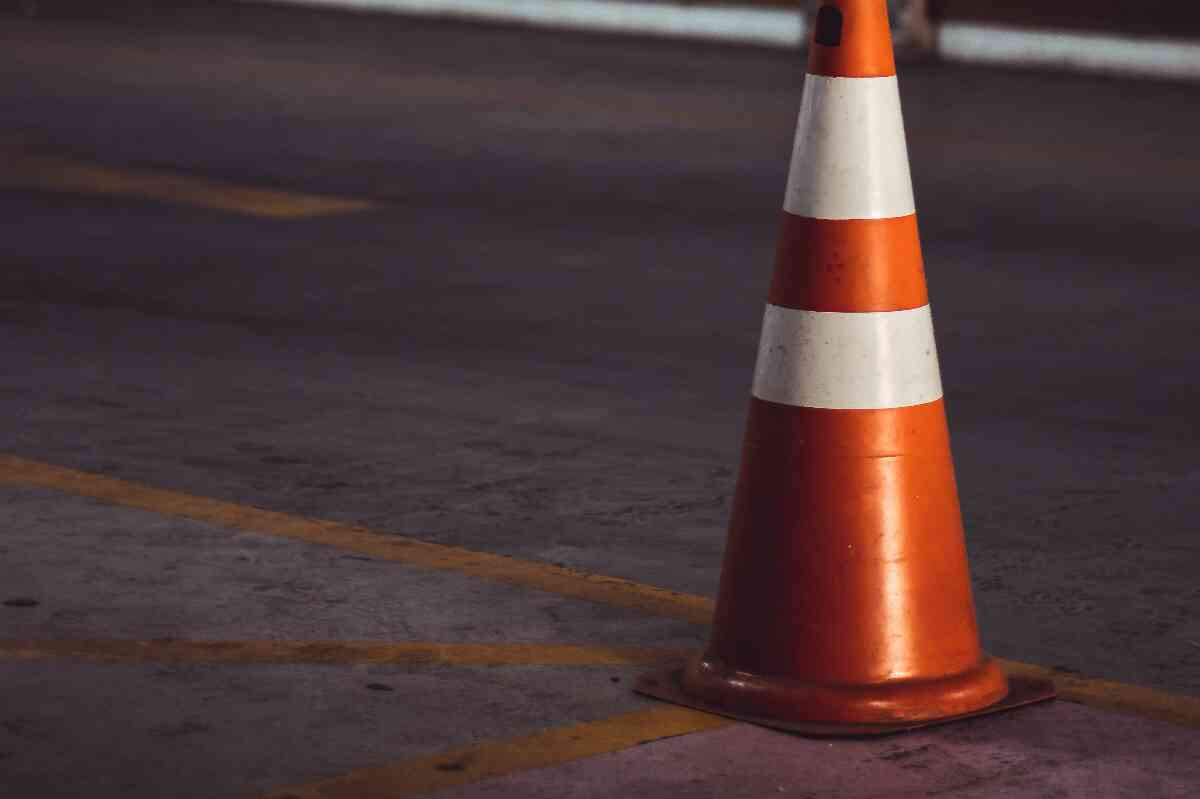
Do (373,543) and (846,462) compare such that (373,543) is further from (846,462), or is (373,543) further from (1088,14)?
(1088,14)

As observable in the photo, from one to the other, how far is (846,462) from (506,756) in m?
0.72

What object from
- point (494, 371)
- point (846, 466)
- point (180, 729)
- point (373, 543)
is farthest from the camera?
point (494, 371)

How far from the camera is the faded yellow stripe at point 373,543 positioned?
500 centimetres

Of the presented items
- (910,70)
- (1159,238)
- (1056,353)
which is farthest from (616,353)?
(910,70)

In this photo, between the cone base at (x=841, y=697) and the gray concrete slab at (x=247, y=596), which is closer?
the cone base at (x=841, y=697)

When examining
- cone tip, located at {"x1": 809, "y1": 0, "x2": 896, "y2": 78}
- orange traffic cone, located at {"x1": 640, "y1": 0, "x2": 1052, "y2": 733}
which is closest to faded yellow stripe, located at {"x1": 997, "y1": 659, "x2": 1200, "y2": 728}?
orange traffic cone, located at {"x1": 640, "y1": 0, "x2": 1052, "y2": 733}

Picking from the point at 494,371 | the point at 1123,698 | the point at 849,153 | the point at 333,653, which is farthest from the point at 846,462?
the point at 494,371

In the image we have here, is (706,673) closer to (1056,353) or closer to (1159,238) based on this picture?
(1056,353)

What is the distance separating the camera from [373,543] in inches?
212

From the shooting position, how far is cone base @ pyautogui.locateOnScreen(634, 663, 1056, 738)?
4168 millimetres

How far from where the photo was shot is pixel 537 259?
985cm

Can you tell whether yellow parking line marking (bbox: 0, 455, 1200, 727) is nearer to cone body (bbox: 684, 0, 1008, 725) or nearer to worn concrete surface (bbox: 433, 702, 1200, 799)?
worn concrete surface (bbox: 433, 702, 1200, 799)

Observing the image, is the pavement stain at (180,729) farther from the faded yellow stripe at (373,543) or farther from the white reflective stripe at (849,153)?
the white reflective stripe at (849,153)

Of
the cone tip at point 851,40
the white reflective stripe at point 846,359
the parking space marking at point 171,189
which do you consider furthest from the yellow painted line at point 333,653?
the parking space marking at point 171,189
